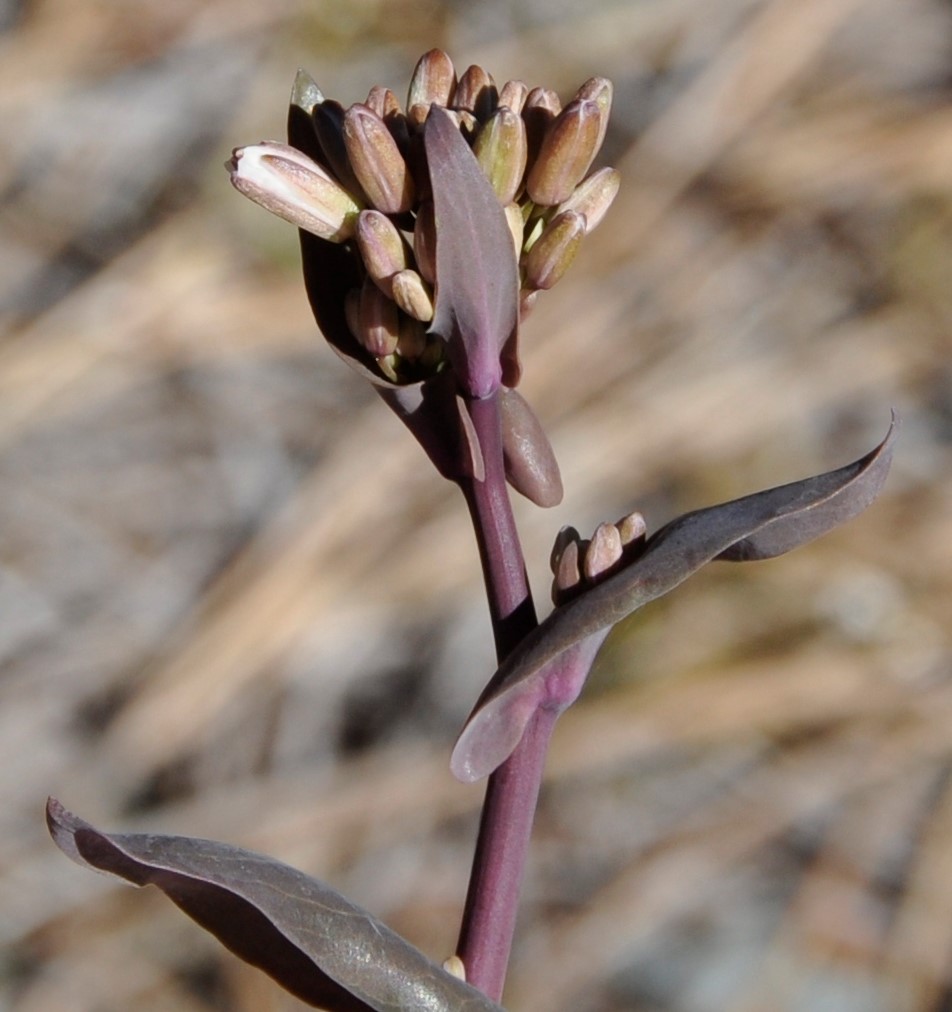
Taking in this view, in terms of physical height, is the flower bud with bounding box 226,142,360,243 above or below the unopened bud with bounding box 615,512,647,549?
above

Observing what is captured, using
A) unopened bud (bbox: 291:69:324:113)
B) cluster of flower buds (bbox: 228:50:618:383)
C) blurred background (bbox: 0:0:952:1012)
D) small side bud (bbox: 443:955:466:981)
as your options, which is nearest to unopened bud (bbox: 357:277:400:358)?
cluster of flower buds (bbox: 228:50:618:383)

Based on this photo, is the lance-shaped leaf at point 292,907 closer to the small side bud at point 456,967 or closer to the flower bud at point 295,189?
the small side bud at point 456,967

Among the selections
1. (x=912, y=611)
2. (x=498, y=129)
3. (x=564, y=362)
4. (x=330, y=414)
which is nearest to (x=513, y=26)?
(x=564, y=362)

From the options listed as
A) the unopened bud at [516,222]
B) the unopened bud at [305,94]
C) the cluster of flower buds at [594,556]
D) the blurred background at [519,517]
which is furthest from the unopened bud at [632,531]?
the blurred background at [519,517]

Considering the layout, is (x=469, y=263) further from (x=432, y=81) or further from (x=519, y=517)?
(x=519, y=517)

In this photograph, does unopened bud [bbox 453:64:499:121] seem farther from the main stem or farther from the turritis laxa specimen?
the main stem

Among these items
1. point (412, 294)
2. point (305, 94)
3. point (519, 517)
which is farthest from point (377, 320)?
point (519, 517)
